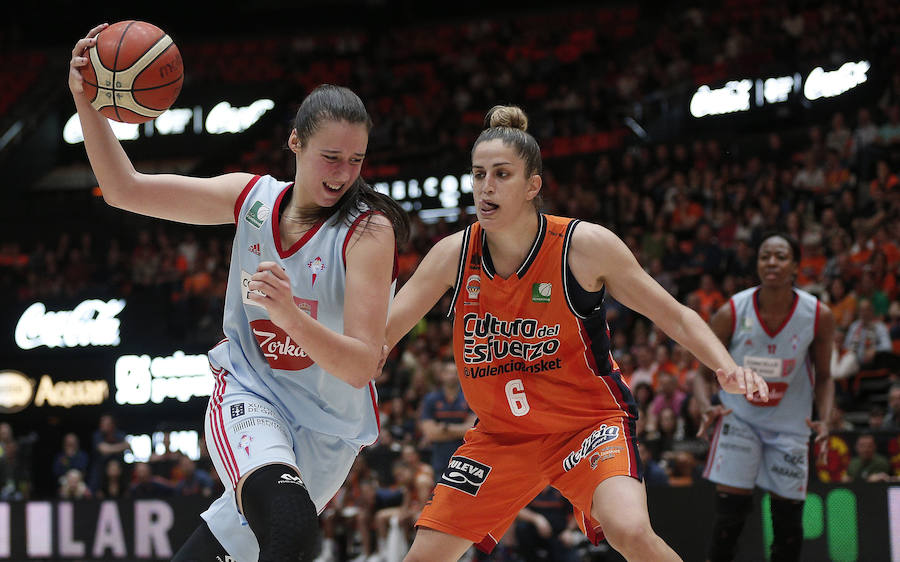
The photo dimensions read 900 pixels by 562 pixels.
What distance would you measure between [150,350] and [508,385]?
11.2 m

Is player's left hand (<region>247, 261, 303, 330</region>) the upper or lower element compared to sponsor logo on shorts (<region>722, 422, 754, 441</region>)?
upper

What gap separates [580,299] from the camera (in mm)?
4004

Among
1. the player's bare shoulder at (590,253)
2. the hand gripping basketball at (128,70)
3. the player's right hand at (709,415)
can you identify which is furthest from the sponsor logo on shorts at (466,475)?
the player's right hand at (709,415)

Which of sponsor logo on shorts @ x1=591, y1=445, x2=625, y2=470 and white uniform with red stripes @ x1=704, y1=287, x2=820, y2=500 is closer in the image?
sponsor logo on shorts @ x1=591, y1=445, x2=625, y2=470

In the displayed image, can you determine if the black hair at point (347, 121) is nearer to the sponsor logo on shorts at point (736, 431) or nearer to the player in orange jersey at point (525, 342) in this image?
the player in orange jersey at point (525, 342)

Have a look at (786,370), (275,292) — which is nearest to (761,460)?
(786,370)

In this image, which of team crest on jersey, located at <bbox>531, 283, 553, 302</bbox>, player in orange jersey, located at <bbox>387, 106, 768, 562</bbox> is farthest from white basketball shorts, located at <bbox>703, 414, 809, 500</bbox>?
team crest on jersey, located at <bbox>531, 283, 553, 302</bbox>

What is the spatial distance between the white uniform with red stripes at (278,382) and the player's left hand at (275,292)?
410 millimetres

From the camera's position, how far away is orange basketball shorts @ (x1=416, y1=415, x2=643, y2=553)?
390 centimetres

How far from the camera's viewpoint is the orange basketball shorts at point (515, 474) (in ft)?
12.8

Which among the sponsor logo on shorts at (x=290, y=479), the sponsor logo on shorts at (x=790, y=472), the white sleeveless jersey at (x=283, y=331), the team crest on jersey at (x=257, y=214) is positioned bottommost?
the sponsor logo on shorts at (x=790, y=472)

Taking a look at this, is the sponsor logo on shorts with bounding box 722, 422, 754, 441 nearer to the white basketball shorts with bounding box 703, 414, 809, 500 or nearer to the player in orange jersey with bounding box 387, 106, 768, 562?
the white basketball shorts with bounding box 703, 414, 809, 500

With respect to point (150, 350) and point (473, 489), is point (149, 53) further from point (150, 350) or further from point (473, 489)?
point (150, 350)

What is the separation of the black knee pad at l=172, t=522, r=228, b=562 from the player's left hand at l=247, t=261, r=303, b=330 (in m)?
0.89
